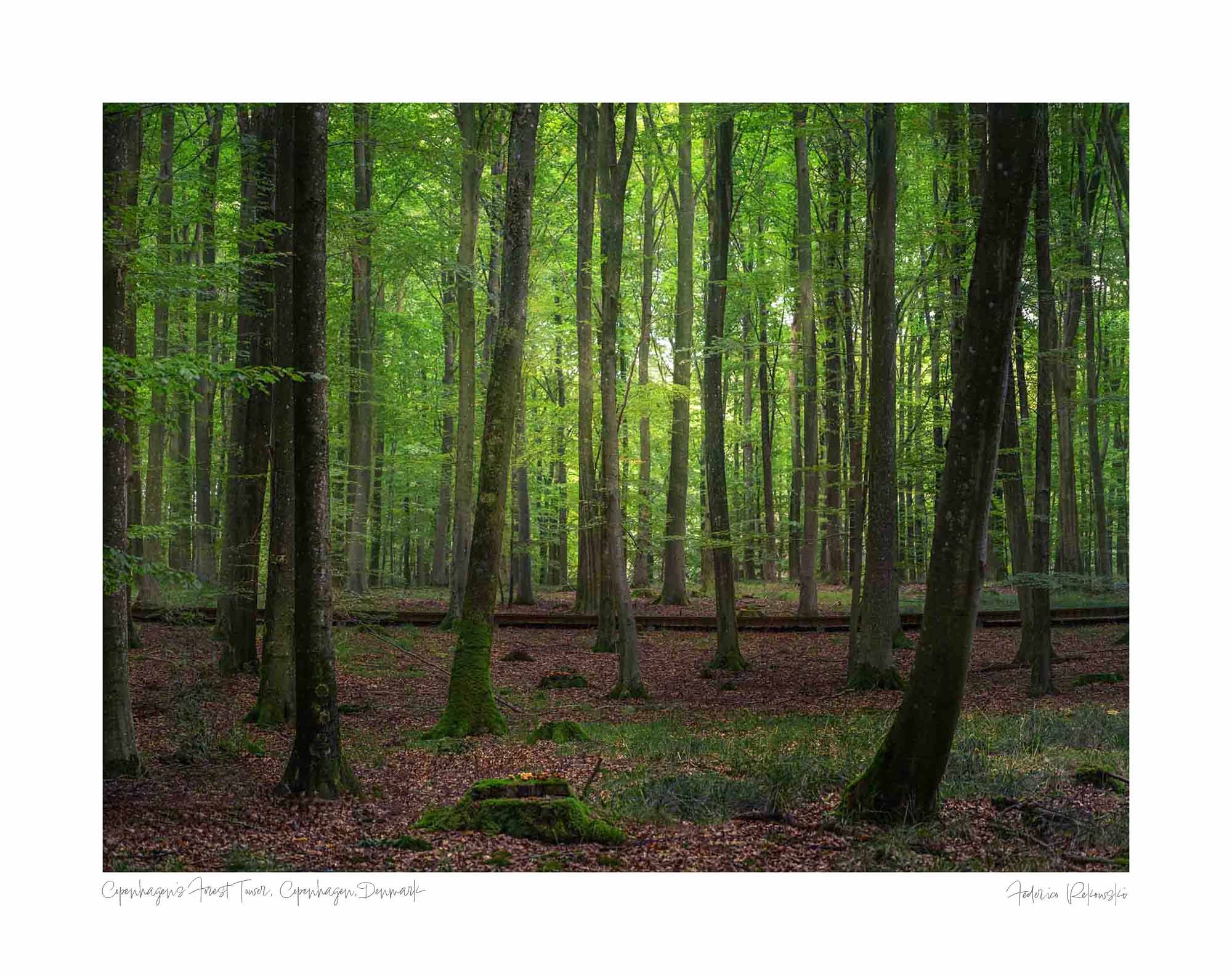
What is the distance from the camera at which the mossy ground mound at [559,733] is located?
8664mm

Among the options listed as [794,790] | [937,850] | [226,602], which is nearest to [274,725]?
[226,602]

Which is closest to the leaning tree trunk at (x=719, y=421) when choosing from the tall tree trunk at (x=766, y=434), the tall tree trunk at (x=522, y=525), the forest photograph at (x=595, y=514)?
the forest photograph at (x=595, y=514)

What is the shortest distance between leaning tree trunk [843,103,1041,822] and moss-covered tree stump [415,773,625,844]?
1.86 meters

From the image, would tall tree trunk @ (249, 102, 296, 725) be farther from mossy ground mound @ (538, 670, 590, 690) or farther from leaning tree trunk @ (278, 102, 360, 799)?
mossy ground mound @ (538, 670, 590, 690)

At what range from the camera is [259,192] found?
12.2 m

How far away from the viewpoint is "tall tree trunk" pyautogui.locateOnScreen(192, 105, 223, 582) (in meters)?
12.3

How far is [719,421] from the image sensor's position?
14.1 metres

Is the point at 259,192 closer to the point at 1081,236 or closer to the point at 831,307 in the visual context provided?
the point at 831,307

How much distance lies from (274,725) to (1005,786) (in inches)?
259

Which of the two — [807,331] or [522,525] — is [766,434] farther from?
[522,525]

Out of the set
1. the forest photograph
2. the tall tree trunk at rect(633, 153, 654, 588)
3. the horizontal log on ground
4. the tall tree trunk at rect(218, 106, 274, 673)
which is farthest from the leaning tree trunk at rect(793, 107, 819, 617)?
the tall tree trunk at rect(218, 106, 274, 673)

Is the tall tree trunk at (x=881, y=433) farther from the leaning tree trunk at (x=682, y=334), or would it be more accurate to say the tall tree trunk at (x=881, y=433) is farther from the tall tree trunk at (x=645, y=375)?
the leaning tree trunk at (x=682, y=334)

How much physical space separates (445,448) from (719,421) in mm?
13317

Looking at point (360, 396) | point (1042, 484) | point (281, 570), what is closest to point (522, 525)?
point (360, 396)
